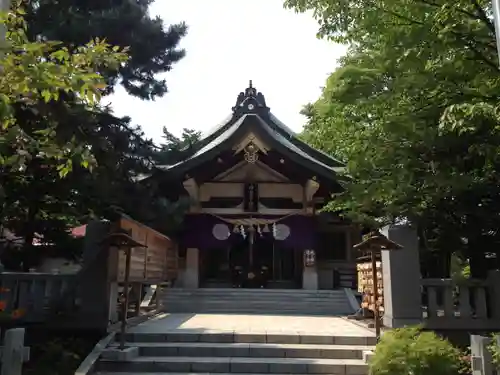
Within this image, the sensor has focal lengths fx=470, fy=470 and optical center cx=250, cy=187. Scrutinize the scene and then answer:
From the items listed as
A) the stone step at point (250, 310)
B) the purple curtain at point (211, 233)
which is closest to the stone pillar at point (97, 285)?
the stone step at point (250, 310)

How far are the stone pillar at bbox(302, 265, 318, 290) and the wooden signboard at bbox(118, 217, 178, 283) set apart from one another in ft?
16.7

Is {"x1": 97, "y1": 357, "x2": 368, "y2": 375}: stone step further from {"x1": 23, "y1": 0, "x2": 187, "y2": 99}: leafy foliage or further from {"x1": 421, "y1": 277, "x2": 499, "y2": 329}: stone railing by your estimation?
{"x1": 23, "y1": 0, "x2": 187, "y2": 99}: leafy foliage

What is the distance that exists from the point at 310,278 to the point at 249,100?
12.0m

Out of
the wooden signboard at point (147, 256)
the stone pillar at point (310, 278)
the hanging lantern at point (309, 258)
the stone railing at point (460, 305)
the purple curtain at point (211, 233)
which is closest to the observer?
the stone railing at point (460, 305)

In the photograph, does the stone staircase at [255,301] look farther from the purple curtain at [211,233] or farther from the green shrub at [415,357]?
the green shrub at [415,357]

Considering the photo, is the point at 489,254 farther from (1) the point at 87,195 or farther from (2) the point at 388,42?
(1) the point at 87,195

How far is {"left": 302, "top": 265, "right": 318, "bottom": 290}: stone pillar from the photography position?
17.7 metres

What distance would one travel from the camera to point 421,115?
7000 mm

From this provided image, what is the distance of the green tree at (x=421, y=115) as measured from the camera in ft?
20.4

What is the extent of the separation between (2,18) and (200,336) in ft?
20.6

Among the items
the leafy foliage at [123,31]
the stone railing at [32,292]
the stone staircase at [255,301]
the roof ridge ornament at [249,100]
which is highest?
the roof ridge ornament at [249,100]

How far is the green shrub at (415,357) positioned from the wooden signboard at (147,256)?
496 cm

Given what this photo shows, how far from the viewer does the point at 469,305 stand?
8438 millimetres

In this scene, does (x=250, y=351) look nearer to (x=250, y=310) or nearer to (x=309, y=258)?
(x=250, y=310)
